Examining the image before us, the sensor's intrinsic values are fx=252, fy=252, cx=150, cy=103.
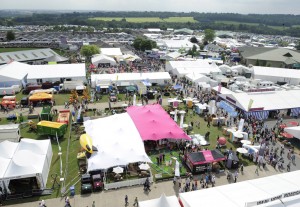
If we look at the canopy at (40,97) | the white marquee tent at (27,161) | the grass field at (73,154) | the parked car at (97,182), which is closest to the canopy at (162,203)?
the parked car at (97,182)

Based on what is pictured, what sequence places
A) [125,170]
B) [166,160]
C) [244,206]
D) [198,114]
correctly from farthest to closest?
[198,114] < [166,160] < [125,170] < [244,206]

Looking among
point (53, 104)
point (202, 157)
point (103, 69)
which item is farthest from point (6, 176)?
point (103, 69)

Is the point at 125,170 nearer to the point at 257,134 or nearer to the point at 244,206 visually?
the point at 244,206

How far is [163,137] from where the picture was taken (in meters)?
19.5

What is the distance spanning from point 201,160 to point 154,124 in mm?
5188

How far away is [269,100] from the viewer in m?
27.7

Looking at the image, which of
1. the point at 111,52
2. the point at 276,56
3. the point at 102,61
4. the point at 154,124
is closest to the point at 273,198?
the point at 154,124

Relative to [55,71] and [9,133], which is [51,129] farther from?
[55,71]

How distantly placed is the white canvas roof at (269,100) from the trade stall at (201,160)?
34.0 feet

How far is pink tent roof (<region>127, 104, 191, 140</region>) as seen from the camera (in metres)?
19.7

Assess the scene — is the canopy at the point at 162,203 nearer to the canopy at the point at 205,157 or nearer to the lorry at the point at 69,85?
the canopy at the point at 205,157

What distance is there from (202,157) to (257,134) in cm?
818

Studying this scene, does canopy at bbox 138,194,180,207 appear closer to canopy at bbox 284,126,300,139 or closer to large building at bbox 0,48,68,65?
canopy at bbox 284,126,300,139

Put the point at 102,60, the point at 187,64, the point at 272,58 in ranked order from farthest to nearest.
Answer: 1. the point at 272,58
2. the point at 102,60
3. the point at 187,64
